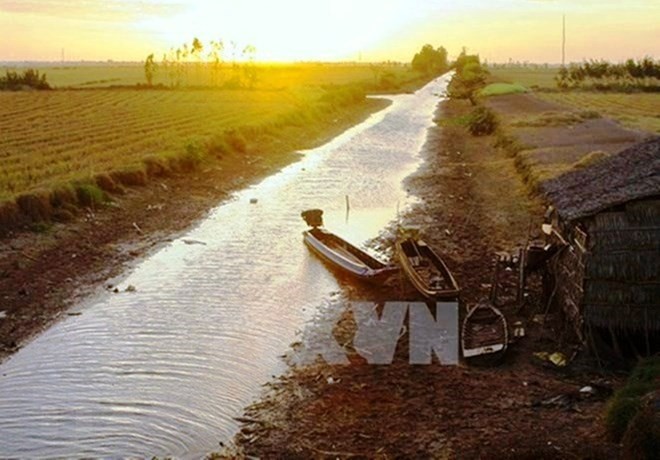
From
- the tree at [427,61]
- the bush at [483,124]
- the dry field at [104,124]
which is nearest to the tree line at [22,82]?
the dry field at [104,124]

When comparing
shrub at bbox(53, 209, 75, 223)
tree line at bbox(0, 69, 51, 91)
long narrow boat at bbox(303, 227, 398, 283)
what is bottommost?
long narrow boat at bbox(303, 227, 398, 283)

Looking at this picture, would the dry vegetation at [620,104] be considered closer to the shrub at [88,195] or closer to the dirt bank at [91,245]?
the dirt bank at [91,245]

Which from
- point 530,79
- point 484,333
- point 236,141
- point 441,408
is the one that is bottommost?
point 441,408

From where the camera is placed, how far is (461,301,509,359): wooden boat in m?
11.5

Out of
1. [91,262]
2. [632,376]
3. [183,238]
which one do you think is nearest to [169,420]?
[632,376]

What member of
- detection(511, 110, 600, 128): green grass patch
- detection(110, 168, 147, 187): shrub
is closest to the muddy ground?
detection(110, 168, 147, 187): shrub

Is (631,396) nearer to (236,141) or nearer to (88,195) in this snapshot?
(88,195)

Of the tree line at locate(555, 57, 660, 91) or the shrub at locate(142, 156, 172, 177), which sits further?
the tree line at locate(555, 57, 660, 91)

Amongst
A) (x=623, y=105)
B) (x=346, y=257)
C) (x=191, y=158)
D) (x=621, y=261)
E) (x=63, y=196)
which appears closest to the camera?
(x=621, y=261)

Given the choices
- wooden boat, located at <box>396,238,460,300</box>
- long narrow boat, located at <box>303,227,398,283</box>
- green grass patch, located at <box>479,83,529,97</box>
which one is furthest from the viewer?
green grass patch, located at <box>479,83,529,97</box>

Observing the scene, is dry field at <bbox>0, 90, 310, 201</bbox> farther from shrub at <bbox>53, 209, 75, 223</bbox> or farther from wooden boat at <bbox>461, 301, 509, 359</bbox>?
wooden boat at <bbox>461, 301, 509, 359</bbox>

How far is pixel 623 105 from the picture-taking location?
51.4 metres

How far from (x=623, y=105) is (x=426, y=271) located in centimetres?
4080

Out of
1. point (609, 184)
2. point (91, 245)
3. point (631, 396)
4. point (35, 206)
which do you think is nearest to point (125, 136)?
point (35, 206)
